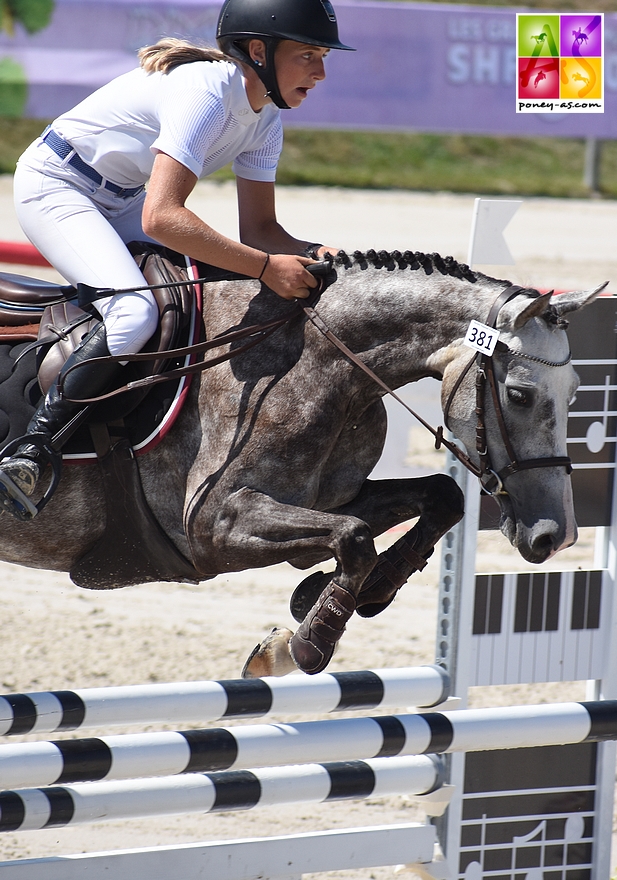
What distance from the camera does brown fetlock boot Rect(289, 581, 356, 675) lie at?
255 centimetres

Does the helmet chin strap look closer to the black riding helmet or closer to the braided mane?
the black riding helmet

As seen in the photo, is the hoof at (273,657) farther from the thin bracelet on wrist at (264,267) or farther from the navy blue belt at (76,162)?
the navy blue belt at (76,162)

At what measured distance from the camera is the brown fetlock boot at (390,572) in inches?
108

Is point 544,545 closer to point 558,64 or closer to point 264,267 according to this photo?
point 264,267

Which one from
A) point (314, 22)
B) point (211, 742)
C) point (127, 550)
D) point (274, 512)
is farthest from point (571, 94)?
point (211, 742)

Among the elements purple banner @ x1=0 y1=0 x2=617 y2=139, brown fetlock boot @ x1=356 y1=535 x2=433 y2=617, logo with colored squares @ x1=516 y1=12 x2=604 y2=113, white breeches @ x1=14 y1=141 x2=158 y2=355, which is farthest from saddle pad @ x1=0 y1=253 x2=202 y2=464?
purple banner @ x1=0 y1=0 x2=617 y2=139

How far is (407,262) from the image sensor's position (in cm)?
275

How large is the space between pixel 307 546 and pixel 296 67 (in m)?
1.11

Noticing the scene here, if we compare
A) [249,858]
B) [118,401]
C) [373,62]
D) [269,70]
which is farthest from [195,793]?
[373,62]

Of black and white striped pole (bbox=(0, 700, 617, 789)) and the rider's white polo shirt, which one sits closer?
black and white striped pole (bbox=(0, 700, 617, 789))

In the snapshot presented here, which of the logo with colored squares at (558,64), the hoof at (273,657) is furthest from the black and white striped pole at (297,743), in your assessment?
the logo with colored squares at (558,64)

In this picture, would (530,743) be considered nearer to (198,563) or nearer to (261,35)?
(198,563)

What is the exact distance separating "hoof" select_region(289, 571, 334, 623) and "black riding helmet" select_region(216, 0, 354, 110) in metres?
1.18

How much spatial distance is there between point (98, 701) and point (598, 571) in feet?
5.03
